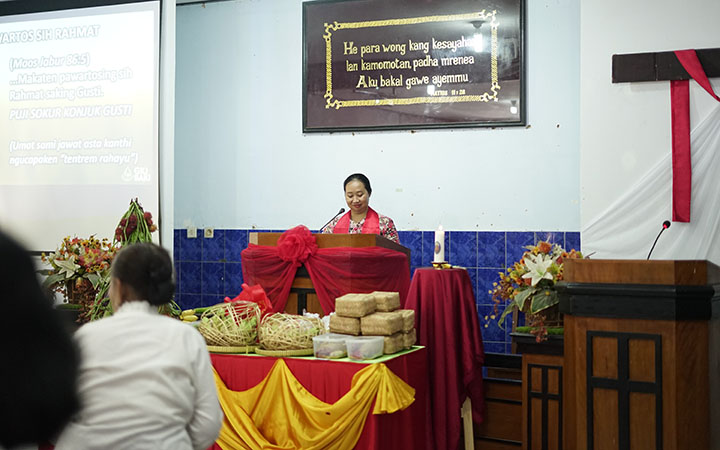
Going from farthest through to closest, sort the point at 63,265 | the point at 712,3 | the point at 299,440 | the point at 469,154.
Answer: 1. the point at 469,154
2. the point at 712,3
3. the point at 63,265
4. the point at 299,440

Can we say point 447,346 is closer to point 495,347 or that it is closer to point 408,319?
point 408,319

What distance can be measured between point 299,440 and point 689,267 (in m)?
1.78

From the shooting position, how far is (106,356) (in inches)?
71.7

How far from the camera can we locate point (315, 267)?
151 inches

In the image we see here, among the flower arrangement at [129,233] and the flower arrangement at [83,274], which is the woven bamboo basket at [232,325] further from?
the flower arrangement at [83,274]

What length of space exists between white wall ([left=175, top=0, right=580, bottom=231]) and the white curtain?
711 millimetres

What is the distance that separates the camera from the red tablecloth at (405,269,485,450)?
3.83 meters

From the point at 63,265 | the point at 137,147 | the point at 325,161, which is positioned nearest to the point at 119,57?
the point at 137,147

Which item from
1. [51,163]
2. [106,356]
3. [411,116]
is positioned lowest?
[106,356]

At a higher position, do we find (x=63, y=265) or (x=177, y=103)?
(x=177, y=103)

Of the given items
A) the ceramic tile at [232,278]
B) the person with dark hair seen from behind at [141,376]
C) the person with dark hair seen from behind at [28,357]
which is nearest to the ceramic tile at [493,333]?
the ceramic tile at [232,278]

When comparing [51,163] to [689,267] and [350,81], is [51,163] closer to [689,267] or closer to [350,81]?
[350,81]

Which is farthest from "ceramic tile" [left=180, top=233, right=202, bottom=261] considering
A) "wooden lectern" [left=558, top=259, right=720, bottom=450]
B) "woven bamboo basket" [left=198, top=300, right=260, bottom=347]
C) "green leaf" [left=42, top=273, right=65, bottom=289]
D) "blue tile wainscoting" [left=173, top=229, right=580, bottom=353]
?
"wooden lectern" [left=558, top=259, right=720, bottom=450]

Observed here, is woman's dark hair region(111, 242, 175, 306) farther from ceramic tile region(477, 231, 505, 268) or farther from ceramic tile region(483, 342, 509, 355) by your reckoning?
ceramic tile region(483, 342, 509, 355)
